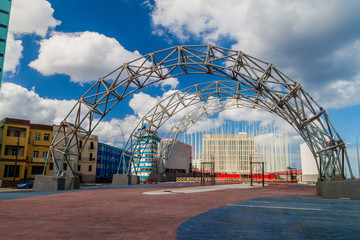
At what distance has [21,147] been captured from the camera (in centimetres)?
4259

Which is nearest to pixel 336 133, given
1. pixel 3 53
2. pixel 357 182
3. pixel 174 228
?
pixel 357 182

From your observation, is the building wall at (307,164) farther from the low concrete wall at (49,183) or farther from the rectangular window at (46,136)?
the rectangular window at (46,136)

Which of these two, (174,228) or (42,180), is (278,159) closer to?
(42,180)

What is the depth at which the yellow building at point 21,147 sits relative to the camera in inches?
1607

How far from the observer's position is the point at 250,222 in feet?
28.1

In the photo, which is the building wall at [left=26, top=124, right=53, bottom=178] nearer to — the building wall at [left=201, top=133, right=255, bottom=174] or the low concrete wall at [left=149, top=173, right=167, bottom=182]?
the low concrete wall at [left=149, top=173, right=167, bottom=182]

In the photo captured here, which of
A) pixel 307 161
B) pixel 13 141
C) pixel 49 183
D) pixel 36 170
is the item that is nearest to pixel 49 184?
pixel 49 183

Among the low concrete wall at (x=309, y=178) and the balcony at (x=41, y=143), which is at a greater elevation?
the balcony at (x=41, y=143)

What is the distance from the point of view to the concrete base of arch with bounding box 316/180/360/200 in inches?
655

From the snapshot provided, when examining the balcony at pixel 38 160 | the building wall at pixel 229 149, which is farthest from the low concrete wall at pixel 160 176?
the building wall at pixel 229 149

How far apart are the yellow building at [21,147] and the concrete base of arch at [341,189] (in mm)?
39830

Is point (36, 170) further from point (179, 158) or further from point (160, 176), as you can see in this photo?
point (179, 158)

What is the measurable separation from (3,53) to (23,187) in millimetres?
32936

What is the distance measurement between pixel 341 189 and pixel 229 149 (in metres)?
101
